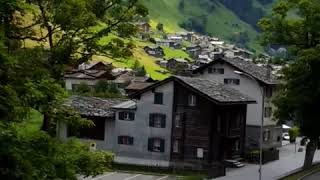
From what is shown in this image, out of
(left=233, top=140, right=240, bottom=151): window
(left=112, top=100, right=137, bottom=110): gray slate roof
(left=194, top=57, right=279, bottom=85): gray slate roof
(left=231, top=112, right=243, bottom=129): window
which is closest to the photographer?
(left=112, top=100, right=137, bottom=110): gray slate roof

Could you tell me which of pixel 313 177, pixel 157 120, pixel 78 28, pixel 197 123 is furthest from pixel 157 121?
pixel 78 28

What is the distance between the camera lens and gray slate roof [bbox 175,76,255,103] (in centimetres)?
5422

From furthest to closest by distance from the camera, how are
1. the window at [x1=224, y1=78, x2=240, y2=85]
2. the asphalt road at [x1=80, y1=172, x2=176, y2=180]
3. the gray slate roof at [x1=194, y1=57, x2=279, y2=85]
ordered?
the window at [x1=224, y1=78, x2=240, y2=85]
the gray slate roof at [x1=194, y1=57, x2=279, y2=85]
the asphalt road at [x1=80, y1=172, x2=176, y2=180]

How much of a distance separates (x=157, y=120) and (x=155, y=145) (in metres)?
A: 2.27

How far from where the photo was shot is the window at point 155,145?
2208 inches

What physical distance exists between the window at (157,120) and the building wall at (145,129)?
0.28 metres

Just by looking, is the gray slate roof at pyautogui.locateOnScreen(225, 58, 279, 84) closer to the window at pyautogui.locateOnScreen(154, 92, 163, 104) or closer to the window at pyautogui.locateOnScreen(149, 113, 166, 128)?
the window at pyautogui.locateOnScreen(154, 92, 163, 104)

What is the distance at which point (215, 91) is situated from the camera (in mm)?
55688

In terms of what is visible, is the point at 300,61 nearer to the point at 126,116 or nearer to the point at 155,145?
the point at 155,145

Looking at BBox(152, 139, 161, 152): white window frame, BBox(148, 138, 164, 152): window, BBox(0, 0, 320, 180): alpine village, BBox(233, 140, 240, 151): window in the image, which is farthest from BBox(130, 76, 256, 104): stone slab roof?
BBox(152, 139, 161, 152): white window frame

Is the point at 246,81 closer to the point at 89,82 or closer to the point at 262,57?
the point at 262,57

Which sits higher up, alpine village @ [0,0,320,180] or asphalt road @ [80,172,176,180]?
alpine village @ [0,0,320,180]

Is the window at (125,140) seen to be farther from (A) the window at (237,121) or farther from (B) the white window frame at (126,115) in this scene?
(A) the window at (237,121)

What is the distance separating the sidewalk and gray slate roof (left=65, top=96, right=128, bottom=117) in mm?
13028
